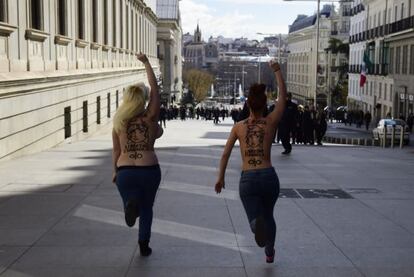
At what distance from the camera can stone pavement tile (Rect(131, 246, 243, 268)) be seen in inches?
226

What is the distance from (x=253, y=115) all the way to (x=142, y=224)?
150 centimetres

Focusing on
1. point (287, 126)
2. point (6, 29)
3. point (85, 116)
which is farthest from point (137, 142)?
point (85, 116)

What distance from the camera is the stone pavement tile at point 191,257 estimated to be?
18.9 feet

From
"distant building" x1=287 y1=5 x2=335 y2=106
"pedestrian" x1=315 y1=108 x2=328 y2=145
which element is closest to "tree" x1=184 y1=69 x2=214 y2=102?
"distant building" x1=287 y1=5 x2=335 y2=106

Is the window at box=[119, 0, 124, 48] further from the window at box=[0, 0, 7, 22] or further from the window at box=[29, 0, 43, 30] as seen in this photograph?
the window at box=[0, 0, 7, 22]

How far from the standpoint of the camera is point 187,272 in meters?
5.51

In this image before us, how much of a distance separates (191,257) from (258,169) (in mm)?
1228

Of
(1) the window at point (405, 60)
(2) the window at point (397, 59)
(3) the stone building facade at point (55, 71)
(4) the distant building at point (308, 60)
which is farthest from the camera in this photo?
(4) the distant building at point (308, 60)

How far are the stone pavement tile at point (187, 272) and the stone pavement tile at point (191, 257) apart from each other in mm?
97

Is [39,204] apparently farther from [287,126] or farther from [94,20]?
[94,20]

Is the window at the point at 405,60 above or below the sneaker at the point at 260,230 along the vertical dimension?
above

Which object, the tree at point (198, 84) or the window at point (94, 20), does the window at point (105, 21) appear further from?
the tree at point (198, 84)

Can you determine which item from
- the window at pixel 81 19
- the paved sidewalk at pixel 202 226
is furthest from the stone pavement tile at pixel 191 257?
the window at pixel 81 19

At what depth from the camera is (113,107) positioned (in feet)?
105
